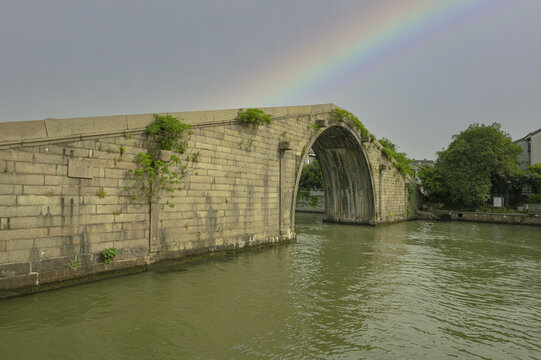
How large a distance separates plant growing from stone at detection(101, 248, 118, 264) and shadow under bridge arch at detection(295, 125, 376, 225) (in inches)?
667

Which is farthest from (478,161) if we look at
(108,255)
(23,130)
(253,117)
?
(23,130)

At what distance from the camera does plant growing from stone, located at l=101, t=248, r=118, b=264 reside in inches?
329

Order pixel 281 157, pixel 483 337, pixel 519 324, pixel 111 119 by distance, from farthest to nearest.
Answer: pixel 281 157
pixel 111 119
pixel 519 324
pixel 483 337

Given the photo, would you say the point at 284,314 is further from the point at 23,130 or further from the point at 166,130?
the point at 23,130

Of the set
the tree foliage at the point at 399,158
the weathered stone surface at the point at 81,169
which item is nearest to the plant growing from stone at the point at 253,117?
the weathered stone surface at the point at 81,169

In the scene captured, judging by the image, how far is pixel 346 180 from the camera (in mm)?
26422

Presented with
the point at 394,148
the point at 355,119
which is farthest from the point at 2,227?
the point at 394,148

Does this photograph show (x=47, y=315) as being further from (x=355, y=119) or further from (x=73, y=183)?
(x=355, y=119)

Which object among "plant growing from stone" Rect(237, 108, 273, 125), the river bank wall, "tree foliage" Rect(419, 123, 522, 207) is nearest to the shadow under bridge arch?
"plant growing from stone" Rect(237, 108, 273, 125)

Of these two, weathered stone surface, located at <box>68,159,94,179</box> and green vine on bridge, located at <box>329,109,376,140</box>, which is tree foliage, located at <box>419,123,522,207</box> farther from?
weathered stone surface, located at <box>68,159,94,179</box>

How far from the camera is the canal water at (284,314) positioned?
204 inches

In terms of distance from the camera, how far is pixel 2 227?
21.9ft

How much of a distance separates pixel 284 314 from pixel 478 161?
1241 inches

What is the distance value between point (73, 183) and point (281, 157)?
8725 mm
